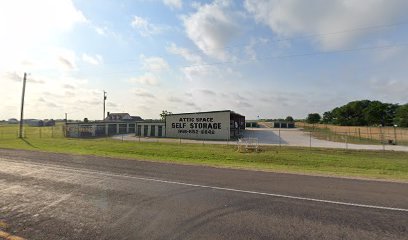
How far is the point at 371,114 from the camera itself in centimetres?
10694

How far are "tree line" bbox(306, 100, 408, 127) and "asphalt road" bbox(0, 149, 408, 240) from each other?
102 m

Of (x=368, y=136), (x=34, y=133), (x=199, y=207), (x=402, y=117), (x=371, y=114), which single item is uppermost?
(x=371, y=114)

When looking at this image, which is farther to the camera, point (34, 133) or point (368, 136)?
point (34, 133)

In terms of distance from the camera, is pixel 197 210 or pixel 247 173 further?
pixel 247 173

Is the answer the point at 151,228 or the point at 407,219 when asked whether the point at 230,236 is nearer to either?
the point at 151,228

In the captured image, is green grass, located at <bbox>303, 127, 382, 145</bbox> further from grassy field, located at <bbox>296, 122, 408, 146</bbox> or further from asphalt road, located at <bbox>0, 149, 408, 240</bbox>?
asphalt road, located at <bbox>0, 149, 408, 240</bbox>

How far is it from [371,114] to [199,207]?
119271 mm

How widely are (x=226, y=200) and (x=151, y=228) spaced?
2728mm

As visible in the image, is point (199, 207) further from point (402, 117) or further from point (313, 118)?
point (313, 118)

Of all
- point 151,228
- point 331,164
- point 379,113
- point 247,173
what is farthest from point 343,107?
point 151,228

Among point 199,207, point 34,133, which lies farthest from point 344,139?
point 34,133

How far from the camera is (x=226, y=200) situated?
25.5 ft

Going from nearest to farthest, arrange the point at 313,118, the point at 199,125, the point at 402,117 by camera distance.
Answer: the point at 199,125, the point at 402,117, the point at 313,118

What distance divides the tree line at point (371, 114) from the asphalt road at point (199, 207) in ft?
335
